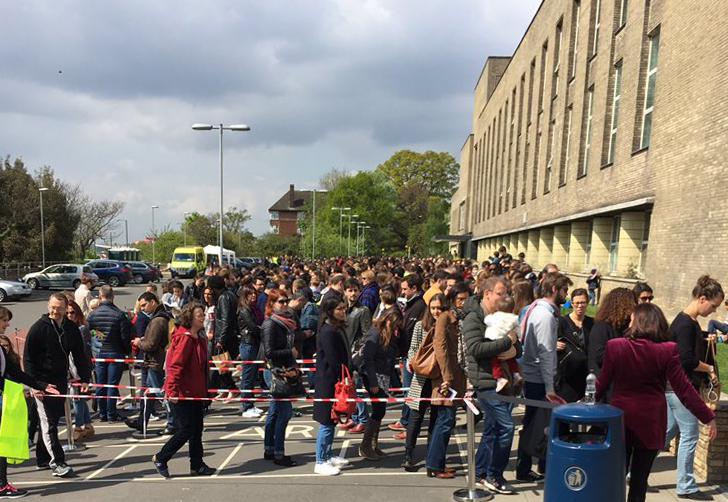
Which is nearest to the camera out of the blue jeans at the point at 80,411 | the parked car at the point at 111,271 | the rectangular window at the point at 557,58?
the blue jeans at the point at 80,411

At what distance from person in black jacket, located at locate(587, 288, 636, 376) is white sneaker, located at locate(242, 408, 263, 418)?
15.2ft

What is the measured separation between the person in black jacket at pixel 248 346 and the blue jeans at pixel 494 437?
3.64 m

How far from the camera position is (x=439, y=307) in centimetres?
521

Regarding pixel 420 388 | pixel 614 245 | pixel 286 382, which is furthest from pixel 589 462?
pixel 614 245

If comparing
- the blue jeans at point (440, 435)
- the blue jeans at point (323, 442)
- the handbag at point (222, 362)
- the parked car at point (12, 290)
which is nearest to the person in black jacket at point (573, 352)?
the blue jeans at point (440, 435)

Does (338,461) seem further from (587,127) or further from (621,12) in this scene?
(587,127)

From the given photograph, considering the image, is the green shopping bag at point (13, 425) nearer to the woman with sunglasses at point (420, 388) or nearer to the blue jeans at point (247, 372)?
the blue jeans at point (247, 372)

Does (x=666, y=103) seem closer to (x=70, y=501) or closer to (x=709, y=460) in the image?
(x=709, y=460)

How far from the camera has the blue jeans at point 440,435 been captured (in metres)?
5.11

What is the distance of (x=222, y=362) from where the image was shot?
8281 millimetres

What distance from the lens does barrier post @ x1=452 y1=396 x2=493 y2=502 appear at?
464 cm

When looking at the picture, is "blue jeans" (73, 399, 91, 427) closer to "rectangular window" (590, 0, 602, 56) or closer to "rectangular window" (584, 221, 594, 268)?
"rectangular window" (584, 221, 594, 268)

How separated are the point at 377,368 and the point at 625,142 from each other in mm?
13017

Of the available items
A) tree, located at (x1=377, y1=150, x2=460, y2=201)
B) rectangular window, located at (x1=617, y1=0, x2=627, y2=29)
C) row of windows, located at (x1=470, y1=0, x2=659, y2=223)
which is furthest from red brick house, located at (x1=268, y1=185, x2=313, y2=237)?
rectangular window, located at (x1=617, y1=0, x2=627, y2=29)
